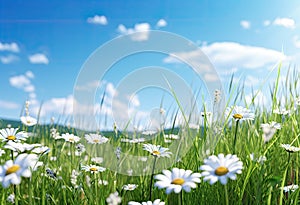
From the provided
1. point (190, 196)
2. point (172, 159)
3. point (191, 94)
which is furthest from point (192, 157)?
point (191, 94)

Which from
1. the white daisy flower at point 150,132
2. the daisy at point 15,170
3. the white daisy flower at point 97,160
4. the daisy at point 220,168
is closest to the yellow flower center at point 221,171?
the daisy at point 220,168

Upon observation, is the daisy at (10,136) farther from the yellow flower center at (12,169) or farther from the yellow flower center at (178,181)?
the yellow flower center at (178,181)

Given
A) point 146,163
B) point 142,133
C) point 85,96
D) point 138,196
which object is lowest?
point 138,196

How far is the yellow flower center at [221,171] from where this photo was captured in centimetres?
115

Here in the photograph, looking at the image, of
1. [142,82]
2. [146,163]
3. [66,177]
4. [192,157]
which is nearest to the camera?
[192,157]

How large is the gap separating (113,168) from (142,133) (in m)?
0.75

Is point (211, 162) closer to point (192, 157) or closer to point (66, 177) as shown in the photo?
point (192, 157)

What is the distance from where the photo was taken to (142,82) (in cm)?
287

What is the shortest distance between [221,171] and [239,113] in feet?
3.14

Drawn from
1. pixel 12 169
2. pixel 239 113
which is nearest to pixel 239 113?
pixel 239 113

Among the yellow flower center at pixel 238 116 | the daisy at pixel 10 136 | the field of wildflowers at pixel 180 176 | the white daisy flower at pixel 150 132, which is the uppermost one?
the yellow flower center at pixel 238 116

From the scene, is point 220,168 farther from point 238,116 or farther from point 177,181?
point 238,116

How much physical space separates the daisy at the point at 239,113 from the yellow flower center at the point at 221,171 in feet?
2.76

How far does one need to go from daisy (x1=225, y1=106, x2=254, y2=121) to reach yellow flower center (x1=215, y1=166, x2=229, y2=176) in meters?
0.84
